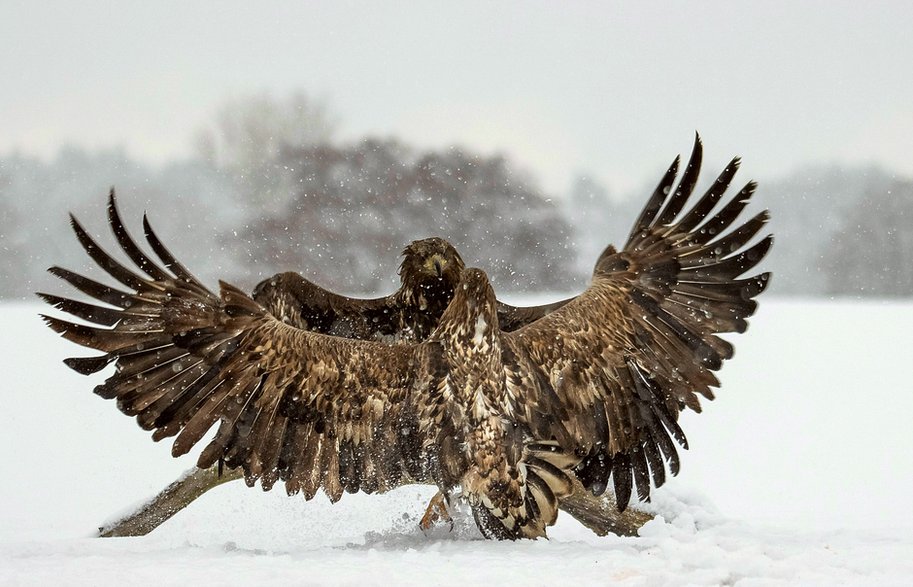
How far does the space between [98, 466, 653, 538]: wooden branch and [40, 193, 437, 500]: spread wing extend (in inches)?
36.1

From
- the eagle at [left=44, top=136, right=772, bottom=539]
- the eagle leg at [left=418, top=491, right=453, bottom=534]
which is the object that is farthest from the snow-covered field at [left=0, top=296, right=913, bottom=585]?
the eagle at [left=44, top=136, right=772, bottom=539]

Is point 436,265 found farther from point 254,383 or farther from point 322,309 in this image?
point 254,383

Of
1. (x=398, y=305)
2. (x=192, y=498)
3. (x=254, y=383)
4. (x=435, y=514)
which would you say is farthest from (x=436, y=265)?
(x=192, y=498)

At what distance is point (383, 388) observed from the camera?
4660mm

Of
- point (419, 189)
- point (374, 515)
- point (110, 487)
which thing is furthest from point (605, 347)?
point (419, 189)

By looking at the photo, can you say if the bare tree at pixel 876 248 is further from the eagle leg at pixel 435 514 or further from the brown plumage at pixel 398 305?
the eagle leg at pixel 435 514

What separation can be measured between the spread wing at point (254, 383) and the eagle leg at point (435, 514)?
87 cm

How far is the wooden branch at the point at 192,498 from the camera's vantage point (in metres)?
5.54

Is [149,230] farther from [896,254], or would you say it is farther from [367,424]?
[896,254]

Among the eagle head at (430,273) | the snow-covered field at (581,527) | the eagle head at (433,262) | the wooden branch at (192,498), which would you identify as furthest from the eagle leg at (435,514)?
the eagle head at (433,262)

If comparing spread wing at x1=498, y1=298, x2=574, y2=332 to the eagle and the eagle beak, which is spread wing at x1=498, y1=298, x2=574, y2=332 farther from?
the eagle

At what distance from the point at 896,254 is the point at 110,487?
1802cm

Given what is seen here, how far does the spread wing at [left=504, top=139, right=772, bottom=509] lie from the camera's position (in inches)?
191

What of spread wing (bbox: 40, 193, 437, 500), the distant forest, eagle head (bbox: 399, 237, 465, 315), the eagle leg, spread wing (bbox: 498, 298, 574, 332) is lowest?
the eagle leg
